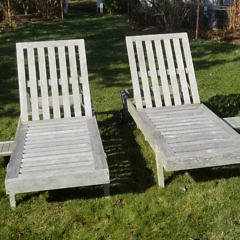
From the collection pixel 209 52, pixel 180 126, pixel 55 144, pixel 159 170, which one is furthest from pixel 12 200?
pixel 209 52

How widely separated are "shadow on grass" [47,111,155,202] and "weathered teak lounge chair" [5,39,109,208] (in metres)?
0.31

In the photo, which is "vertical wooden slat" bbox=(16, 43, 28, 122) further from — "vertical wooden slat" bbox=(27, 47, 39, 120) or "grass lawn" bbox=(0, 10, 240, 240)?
"grass lawn" bbox=(0, 10, 240, 240)

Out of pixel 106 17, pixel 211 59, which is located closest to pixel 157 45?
pixel 211 59

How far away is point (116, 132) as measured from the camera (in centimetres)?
553

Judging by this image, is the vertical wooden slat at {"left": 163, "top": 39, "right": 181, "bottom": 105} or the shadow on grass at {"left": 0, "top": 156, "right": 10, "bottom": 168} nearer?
the shadow on grass at {"left": 0, "top": 156, "right": 10, "bottom": 168}

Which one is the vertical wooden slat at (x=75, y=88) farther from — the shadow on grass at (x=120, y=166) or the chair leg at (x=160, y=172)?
the chair leg at (x=160, y=172)

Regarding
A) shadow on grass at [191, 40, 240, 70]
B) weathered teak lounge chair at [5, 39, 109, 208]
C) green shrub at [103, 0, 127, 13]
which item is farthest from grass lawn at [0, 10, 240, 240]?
green shrub at [103, 0, 127, 13]

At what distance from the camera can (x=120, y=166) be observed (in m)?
4.57

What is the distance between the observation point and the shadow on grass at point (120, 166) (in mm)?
3990

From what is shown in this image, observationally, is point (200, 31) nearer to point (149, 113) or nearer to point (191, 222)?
point (149, 113)

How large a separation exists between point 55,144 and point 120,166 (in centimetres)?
91

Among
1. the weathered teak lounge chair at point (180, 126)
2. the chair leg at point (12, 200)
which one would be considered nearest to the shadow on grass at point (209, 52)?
the weathered teak lounge chair at point (180, 126)

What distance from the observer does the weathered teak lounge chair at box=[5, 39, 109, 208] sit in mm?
3438

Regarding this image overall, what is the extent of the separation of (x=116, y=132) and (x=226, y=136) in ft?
6.17
